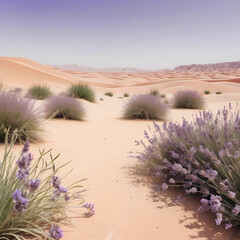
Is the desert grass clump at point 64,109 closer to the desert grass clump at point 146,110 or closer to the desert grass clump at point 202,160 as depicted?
the desert grass clump at point 146,110

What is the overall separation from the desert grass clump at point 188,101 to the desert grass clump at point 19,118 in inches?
277

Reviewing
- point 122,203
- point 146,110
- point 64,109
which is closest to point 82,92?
point 146,110

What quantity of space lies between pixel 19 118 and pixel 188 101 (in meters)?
7.48

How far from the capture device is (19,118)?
3844 mm

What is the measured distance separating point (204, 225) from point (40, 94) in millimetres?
10264

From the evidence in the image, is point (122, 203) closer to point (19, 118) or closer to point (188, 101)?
point (19, 118)

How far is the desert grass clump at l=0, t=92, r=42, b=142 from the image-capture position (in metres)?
3.78

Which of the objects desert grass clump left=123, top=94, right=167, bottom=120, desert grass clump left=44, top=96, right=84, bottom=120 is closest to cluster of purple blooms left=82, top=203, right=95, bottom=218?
desert grass clump left=44, top=96, right=84, bottom=120

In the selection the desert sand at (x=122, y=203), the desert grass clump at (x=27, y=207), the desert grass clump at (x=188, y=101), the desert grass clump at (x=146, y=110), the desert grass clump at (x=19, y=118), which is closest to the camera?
the desert grass clump at (x=27, y=207)

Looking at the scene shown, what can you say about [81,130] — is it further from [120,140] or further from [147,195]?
[147,195]

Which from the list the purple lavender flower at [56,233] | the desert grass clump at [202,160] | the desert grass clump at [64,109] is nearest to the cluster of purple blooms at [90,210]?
the purple lavender flower at [56,233]

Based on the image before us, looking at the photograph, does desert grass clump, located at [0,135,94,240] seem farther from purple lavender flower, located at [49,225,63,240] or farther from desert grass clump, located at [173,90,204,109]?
desert grass clump, located at [173,90,204,109]

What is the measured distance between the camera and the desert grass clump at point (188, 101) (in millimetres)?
9977

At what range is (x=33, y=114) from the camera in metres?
4.09
